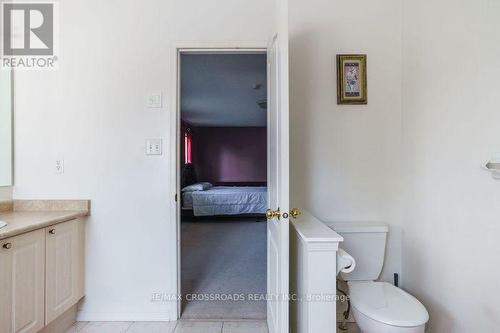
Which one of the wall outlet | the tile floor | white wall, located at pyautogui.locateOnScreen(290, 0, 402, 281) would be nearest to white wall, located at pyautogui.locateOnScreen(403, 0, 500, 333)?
white wall, located at pyautogui.locateOnScreen(290, 0, 402, 281)

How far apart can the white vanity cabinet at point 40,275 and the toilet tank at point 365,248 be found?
1.82m

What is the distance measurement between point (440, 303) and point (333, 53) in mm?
1735

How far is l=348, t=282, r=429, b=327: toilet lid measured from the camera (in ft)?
4.12

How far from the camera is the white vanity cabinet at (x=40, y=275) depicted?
1.37 m

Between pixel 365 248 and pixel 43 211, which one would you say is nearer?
pixel 365 248

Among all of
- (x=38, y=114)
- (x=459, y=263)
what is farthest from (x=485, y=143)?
(x=38, y=114)

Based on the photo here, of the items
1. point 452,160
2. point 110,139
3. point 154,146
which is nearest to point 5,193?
point 110,139

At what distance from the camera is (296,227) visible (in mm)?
1449

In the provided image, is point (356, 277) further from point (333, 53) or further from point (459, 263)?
point (333, 53)

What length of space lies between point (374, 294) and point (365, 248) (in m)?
0.32

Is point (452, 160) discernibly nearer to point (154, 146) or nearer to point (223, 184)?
point (154, 146)

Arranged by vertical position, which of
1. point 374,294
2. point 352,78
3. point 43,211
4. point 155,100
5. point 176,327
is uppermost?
point 352,78

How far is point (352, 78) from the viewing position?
1.90 meters

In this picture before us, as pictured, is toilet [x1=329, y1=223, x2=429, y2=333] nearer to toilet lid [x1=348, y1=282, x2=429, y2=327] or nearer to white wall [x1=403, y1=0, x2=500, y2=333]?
toilet lid [x1=348, y1=282, x2=429, y2=327]
